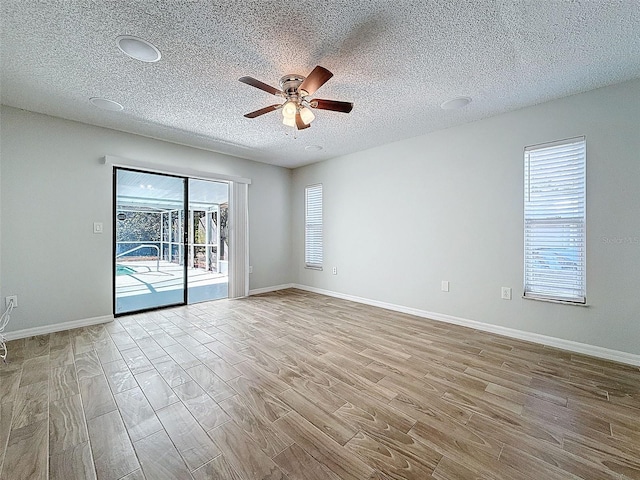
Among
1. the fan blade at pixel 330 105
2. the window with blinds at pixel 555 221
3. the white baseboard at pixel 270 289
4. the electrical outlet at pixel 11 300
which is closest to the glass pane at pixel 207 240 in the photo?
the white baseboard at pixel 270 289

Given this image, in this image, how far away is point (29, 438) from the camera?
156 centimetres

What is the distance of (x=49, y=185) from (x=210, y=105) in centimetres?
226

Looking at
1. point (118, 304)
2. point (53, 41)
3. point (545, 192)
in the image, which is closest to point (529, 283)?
point (545, 192)

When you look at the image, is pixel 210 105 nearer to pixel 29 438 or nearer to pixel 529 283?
pixel 29 438

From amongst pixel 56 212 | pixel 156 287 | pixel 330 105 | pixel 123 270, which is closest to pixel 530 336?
pixel 330 105

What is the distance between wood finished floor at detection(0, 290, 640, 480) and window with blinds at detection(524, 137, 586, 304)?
2.32 feet

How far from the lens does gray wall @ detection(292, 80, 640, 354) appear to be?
8.34 feet

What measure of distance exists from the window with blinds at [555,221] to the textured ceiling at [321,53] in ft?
2.16

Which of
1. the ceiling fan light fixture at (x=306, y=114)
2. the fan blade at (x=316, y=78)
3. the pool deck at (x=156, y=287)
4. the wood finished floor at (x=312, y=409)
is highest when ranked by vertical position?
the fan blade at (x=316, y=78)

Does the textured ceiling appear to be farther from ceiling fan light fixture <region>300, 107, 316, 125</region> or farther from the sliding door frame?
the sliding door frame

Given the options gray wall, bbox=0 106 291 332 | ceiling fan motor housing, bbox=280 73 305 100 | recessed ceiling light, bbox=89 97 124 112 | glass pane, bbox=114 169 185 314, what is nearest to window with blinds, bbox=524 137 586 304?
ceiling fan motor housing, bbox=280 73 305 100

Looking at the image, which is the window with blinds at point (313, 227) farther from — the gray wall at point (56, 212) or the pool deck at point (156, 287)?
the gray wall at point (56, 212)

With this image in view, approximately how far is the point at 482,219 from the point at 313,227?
315 cm

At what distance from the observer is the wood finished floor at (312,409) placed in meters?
1.40
